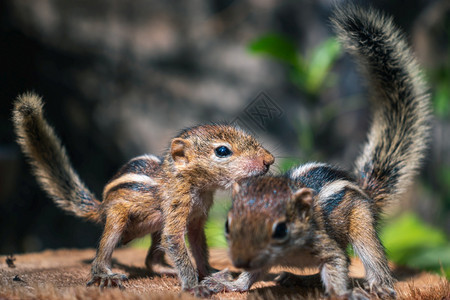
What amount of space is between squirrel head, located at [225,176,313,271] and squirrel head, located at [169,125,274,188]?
20cm

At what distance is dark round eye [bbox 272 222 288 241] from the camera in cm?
218

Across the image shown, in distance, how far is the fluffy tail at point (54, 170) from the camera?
10.1ft

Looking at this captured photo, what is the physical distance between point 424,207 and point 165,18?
4.83 m

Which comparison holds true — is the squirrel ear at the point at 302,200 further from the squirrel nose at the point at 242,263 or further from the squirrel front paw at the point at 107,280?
the squirrel front paw at the point at 107,280

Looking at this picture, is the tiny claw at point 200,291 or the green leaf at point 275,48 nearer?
the tiny claw at point 200,291

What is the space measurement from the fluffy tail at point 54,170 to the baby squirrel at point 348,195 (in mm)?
A: 1159

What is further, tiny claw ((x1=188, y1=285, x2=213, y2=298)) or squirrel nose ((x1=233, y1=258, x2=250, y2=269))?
tiny claw ((x1=188, y1=285, x2=213, y2=298))

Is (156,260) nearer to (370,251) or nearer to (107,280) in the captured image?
(107,280)

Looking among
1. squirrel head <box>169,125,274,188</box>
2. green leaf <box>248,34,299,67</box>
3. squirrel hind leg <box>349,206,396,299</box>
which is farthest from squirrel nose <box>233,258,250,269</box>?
green leaf <box>248,34,299,67</box>

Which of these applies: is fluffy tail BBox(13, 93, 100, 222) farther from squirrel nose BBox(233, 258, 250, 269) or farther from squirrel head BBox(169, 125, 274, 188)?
squirrel nose BBox(233, 258, 250, 269)

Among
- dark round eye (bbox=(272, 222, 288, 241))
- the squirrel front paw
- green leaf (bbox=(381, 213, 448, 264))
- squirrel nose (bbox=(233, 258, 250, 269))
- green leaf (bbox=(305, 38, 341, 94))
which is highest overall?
green leaf (bbox=(305, 38, 341, 94))

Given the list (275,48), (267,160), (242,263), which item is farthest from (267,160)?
(275,48)

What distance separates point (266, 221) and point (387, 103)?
157 centimetres

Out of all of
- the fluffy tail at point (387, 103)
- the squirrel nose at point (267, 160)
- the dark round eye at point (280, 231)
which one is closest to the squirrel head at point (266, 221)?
the dark round eye at point (280, 231)
